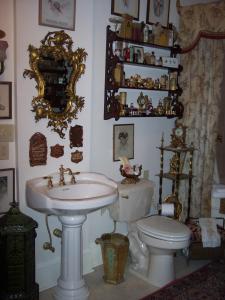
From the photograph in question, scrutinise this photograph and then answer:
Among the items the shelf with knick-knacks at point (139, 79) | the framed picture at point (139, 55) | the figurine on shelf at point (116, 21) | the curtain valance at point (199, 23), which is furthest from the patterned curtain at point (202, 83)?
the figurine on shelf at point (116, 21)

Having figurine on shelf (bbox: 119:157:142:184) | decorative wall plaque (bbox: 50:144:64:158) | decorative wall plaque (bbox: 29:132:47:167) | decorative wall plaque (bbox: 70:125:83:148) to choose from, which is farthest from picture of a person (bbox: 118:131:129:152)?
decorative wall plaque (bbox: 29:132:47:167)

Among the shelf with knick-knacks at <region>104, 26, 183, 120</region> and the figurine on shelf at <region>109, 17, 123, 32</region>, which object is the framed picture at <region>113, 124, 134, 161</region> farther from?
the figurine on shelf at <region>109, 17, 123, 32</region>

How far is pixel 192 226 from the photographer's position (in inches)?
128

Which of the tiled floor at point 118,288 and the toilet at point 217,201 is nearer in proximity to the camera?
the tiled floor at point 118,288

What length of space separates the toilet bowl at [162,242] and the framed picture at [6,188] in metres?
1.08

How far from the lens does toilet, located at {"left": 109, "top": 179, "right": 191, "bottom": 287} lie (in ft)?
9.02

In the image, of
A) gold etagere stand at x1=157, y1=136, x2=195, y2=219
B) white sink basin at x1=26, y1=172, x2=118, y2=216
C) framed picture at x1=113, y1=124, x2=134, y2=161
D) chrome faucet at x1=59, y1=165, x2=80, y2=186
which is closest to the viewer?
white sink basin at x1=26, y1=172, x2=118, y2=216

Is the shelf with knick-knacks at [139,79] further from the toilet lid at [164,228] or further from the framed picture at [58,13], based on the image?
the toilet lid at [164,228]

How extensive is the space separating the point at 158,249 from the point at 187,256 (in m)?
0.52

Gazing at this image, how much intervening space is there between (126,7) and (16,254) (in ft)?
7.08

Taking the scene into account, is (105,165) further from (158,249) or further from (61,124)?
(158,249)

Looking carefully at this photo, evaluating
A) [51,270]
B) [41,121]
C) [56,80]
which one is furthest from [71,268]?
[56,80]

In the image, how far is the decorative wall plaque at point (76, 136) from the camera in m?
2.75

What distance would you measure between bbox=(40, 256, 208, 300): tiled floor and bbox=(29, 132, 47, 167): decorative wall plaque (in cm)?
101
